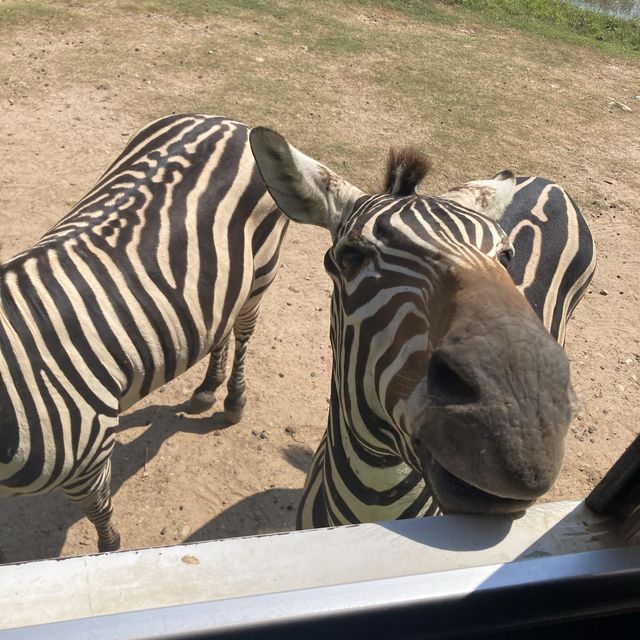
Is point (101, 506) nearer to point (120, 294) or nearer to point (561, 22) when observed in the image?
point (120, 294)

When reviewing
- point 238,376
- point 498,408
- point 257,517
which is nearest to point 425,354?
point 498,408

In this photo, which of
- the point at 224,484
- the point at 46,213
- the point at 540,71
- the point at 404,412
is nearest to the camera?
the point at 404,412

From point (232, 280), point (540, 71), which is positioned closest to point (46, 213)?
point (232, 280)

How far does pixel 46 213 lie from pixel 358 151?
12.4 feet

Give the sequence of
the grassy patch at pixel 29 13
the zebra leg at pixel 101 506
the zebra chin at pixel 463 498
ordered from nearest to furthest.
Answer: the zebra chin at pixel 463 498 < the zebra leg at pixel 101 506 < the grassy patch at pixel 29 13

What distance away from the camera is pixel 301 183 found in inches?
92.0

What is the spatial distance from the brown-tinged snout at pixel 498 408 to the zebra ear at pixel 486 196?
0.92m

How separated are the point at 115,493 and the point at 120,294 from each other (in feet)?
5.47

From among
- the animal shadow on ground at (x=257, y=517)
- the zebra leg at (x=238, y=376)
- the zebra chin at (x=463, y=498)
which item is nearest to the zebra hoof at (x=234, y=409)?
the zebra leg at (x=238, y=376)

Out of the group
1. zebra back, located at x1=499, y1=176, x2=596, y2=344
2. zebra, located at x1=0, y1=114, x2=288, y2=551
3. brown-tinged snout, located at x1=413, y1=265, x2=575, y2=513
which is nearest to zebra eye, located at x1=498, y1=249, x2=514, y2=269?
brown-tinged snout, located at x1=413, y1=265, x2=575, y2=513

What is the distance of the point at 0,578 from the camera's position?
36.5 inches

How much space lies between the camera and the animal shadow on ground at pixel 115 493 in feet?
12.7

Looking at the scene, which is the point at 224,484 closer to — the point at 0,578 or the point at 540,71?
the point at 0,578

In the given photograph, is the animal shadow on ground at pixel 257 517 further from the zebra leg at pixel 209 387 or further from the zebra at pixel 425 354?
the zebra at pixel 425 354
